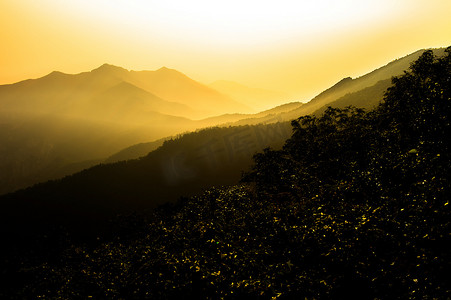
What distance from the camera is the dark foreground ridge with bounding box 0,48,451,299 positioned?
14.5 m

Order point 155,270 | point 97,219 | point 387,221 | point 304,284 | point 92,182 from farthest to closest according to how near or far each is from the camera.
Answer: point 92,182
point 97,219
point 155,270
point 387,221
point 304,284

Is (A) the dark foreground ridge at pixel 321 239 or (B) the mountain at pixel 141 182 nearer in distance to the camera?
(A) the dark foreground ridge at pixel 321 239

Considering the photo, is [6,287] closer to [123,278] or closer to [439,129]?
[123,278]

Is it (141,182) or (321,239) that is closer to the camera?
(321,239)

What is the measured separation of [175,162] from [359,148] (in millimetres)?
83428

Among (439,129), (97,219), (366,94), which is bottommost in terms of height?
(97,219)

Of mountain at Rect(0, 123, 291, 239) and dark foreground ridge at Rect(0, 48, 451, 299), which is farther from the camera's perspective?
mountain at Rect(0, 123, 291, 239)

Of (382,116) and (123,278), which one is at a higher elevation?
(382,116)

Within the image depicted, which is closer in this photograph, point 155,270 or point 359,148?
point 155,270

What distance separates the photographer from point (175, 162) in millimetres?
106375

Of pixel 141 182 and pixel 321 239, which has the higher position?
pixel 141 182

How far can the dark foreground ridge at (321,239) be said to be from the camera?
47.6ft

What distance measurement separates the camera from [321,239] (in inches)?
702

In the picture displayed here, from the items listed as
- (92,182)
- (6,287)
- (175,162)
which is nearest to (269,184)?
(6,287)
